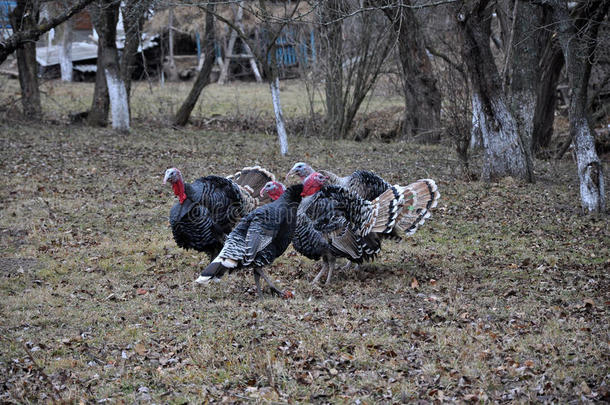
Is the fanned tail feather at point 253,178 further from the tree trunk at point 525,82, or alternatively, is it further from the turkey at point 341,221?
the tree trunk at point 525,82

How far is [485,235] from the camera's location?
9.72m

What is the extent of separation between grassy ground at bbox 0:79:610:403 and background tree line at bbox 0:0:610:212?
1.36m

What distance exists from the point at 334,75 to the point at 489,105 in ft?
23.1

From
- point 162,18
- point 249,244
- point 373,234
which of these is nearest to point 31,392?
point 249,244

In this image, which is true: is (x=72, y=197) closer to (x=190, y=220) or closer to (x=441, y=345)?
(x=190, y=220)

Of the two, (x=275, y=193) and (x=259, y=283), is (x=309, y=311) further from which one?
(x=275, y=193)

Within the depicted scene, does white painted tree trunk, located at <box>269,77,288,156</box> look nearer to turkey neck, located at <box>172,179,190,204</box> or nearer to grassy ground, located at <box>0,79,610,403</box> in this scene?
grassy ground, located at <box>0,79,610,403</box>

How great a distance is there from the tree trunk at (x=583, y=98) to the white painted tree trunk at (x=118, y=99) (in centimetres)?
1135

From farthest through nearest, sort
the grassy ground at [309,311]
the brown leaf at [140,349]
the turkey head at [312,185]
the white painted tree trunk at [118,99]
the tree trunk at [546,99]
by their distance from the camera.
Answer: the white painted tree trunk at [118,99] < the tree trunk at [546,99] < the turkey head at [312,185] < the brown leaf at [140,349] < the grassy ground at [309,311]

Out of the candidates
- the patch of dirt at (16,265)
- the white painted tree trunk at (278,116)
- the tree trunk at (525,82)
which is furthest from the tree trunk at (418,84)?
the patch of dirt at (16,265)

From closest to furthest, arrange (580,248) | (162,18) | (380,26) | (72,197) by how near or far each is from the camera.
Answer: (580,248), (72,197), (380,26), (162,18)

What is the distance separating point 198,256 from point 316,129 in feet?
35.1

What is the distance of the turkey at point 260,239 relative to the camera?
22.5 feet

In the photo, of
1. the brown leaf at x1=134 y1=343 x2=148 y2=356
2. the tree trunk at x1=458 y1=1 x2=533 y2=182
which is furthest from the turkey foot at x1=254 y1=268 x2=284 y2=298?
the tree trunk at x1=458 y1=1 x2=533 y2=182
